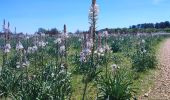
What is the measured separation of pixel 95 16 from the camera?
26.1ft

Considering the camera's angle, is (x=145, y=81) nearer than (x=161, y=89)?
No

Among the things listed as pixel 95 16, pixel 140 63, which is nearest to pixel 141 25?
pixel 140 63

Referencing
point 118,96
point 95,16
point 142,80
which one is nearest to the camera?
point 95,16

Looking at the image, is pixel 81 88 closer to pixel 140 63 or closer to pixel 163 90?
pixel 163 90

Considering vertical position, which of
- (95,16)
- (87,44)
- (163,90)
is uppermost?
(95,16)

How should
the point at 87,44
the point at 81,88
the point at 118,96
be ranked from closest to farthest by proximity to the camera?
the point at 87,44 → the point at 118,96 → the point at 81,88

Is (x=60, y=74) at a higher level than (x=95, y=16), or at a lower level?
lower

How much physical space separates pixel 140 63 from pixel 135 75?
1958 mm

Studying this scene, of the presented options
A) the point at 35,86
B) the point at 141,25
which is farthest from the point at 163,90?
the point at 141,25

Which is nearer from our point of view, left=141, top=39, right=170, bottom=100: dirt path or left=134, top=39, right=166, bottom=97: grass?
left=141, top=39, right=170, bottom=100: dirt path

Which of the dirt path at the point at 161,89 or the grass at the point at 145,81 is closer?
the dirt path at the point at 161,89

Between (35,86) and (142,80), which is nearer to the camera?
(35,86)

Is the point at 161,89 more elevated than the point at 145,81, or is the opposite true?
the point at 145,81

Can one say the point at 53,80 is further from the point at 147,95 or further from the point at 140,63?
the point at 140,63
